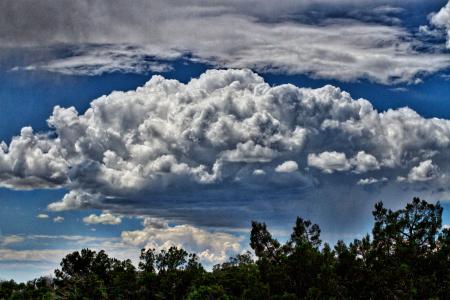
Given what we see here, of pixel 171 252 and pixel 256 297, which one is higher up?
pixel 171 252

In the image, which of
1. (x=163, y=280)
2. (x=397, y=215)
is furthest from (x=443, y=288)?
(x=163, y=280)

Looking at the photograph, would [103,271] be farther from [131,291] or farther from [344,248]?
[344,248]

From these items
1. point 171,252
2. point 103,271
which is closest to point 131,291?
point 171,252

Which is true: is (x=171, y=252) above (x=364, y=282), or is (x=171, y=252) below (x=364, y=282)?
above

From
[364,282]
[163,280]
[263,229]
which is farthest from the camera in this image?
[263,229]

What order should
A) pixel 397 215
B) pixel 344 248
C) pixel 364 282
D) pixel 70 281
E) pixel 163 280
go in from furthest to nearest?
pixel 70 281 < pixel 163 280 < pixel 397 215 < pixel 344 248 < pixel 364 282

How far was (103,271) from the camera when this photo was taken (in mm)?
122625

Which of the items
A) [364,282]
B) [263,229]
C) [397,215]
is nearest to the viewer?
[364,282]

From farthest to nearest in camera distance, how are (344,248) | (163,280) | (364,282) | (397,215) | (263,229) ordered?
(263,229)
(163,280)
(397,215)
(344,248)
(364,282)

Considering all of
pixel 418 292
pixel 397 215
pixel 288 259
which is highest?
pixel 397 215

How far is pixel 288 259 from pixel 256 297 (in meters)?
8.82

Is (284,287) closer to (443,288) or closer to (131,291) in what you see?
(443,288)

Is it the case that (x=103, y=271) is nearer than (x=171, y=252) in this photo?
No

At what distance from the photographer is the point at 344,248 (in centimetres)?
7344
